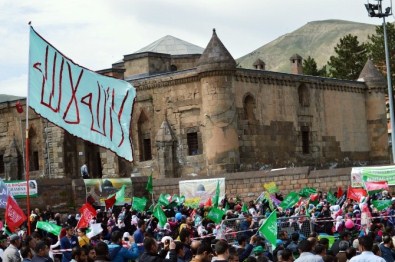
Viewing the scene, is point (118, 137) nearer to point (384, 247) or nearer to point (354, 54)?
point (384, 247)

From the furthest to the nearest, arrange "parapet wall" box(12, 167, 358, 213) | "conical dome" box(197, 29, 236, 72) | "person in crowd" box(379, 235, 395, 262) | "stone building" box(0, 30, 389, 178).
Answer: "stone building" box(0, 30, 389, 178) < "conical dome" box(197, 29, 236, 72) < "parapet wall" box(12, 167, 358, 213) < "person in crowd" box(379, 235, 395, 262)

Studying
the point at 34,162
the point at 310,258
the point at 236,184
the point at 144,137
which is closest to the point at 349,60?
the point at 144,137

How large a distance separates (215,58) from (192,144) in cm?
481

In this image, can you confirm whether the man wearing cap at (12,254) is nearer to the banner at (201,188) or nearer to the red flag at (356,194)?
the red flag at (356,194)

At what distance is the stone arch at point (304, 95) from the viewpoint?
5572 centimetres

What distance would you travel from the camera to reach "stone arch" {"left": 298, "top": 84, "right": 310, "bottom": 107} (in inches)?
2194

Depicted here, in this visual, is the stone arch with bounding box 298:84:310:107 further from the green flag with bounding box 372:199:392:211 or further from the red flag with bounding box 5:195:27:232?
the red flag with bounding box 5:195:27:232

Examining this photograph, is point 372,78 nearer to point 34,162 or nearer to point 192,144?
point 192,144

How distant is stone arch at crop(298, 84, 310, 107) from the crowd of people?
17893mm

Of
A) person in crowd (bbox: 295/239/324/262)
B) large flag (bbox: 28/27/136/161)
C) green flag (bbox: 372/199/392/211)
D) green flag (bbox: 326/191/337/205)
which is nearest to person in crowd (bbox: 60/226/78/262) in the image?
large flag (bbox: 28/27/136/161)

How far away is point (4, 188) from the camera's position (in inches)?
1364

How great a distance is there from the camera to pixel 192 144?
171 feet

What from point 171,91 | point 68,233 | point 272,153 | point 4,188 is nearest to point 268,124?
point 272,153

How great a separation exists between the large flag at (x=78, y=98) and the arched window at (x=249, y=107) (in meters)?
31.2
